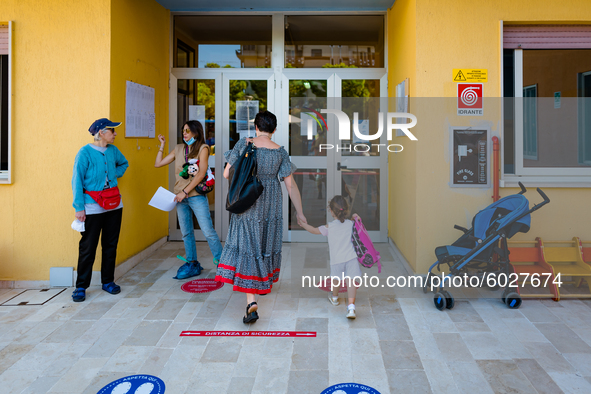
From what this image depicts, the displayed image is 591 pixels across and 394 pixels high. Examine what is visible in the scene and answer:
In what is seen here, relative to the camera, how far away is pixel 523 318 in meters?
3.96

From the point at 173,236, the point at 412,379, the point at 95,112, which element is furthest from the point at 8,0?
the point at 412,379

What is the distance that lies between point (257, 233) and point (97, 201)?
1.54 metres

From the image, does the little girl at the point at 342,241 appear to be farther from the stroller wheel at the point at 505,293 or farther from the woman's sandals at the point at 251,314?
the stroller wheel at the point at 505,293

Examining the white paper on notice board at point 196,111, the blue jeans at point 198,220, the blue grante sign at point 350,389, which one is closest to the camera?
the blue grante sign at point 350,389

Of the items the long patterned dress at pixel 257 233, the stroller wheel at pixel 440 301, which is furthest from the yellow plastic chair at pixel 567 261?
the long patterned dress at pixel 257 233

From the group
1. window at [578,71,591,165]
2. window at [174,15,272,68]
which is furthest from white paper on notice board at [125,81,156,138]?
window at [578,71,591,165]

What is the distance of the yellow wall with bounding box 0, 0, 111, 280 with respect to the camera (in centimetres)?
473

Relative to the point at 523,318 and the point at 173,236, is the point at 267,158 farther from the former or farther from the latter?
the point at 173,236

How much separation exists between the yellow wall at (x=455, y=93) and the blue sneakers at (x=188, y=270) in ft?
7.42

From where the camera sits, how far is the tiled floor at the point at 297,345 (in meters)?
2.95

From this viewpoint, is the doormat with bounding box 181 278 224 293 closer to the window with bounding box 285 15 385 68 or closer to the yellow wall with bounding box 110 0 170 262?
the yellow wall with bounding box 110 0 170 262

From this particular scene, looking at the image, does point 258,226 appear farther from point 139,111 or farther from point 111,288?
point 139,111

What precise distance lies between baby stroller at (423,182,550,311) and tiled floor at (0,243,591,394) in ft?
0.48

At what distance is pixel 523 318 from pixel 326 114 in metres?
3.68
